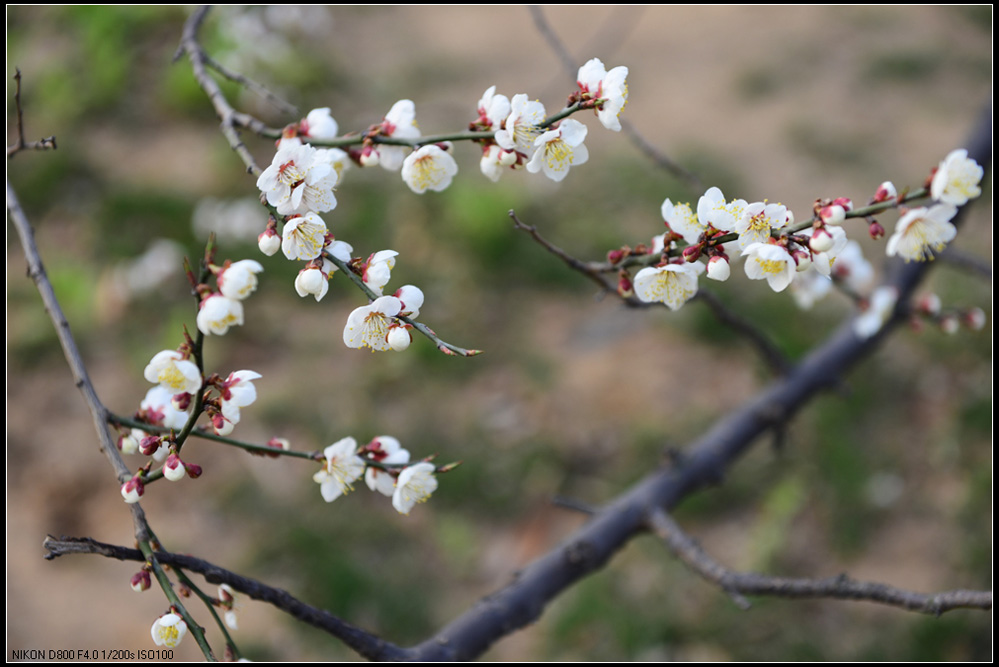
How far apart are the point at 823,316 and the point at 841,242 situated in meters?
2.74

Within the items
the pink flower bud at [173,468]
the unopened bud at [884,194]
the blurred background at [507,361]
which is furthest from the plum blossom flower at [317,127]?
the blurred background at [507,361]

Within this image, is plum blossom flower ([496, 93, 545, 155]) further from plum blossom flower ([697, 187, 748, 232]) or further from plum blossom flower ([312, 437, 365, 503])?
plum blossom flower ([312, 437, 365, 503])

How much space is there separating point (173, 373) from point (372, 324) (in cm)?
27

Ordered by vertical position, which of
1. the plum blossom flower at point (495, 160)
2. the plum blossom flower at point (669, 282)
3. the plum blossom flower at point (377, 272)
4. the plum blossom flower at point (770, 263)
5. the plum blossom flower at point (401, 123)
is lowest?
the plum blossom flower at point (770, 263)

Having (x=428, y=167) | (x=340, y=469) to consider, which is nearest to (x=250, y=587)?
(x=340, y=469)

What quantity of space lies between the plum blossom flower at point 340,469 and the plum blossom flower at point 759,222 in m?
0.69

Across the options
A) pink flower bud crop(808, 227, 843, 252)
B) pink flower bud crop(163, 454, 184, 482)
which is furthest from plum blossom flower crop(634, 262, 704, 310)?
pink flower bud crop(163, 454, 184, 482)

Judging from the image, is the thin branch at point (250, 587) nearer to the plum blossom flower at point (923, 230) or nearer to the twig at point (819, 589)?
the twig at point (819, 589)

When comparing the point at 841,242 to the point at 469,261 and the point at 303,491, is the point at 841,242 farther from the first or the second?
the point at 469,261

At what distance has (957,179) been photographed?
97 cm

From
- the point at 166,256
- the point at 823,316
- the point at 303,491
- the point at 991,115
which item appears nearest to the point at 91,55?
the point at 166,256

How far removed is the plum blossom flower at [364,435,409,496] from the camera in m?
1.33

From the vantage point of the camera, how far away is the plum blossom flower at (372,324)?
1.08 metres

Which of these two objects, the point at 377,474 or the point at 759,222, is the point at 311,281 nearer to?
the point at 377,474
